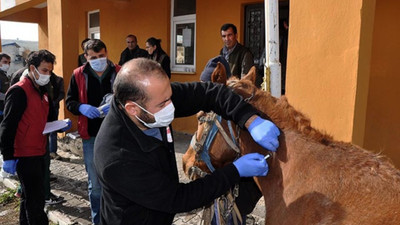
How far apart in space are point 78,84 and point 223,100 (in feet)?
8.17

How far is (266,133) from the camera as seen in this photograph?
1.65 m

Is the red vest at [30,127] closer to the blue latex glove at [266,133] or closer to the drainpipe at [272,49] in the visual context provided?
the drainpipe at [272,49]

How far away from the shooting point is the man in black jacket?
5.28ft

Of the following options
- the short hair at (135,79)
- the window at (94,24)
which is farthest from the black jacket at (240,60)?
the window at (94,24)

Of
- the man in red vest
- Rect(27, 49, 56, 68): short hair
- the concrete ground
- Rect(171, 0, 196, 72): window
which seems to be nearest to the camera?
the man in red vest

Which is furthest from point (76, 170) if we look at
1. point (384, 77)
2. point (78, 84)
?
point (384, 77)

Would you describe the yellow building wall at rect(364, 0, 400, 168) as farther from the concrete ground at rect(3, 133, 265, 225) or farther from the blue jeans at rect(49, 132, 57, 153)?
the blue jeans at rect(49, 132, 57, 153)

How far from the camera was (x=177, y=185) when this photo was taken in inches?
66.2

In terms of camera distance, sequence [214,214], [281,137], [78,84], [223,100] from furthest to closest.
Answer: [78,84] → [214,214] → [223,100] → [281,137]

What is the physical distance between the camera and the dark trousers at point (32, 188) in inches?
129

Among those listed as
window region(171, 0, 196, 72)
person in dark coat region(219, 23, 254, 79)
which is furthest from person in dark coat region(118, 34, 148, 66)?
person in dark coat region(219, 23, 254, 79)

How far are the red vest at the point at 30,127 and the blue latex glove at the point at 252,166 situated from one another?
8.14 ft

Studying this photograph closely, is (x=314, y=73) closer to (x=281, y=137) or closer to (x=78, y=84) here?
(x=281, y=137)

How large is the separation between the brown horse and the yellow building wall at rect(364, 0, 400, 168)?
149 inches
